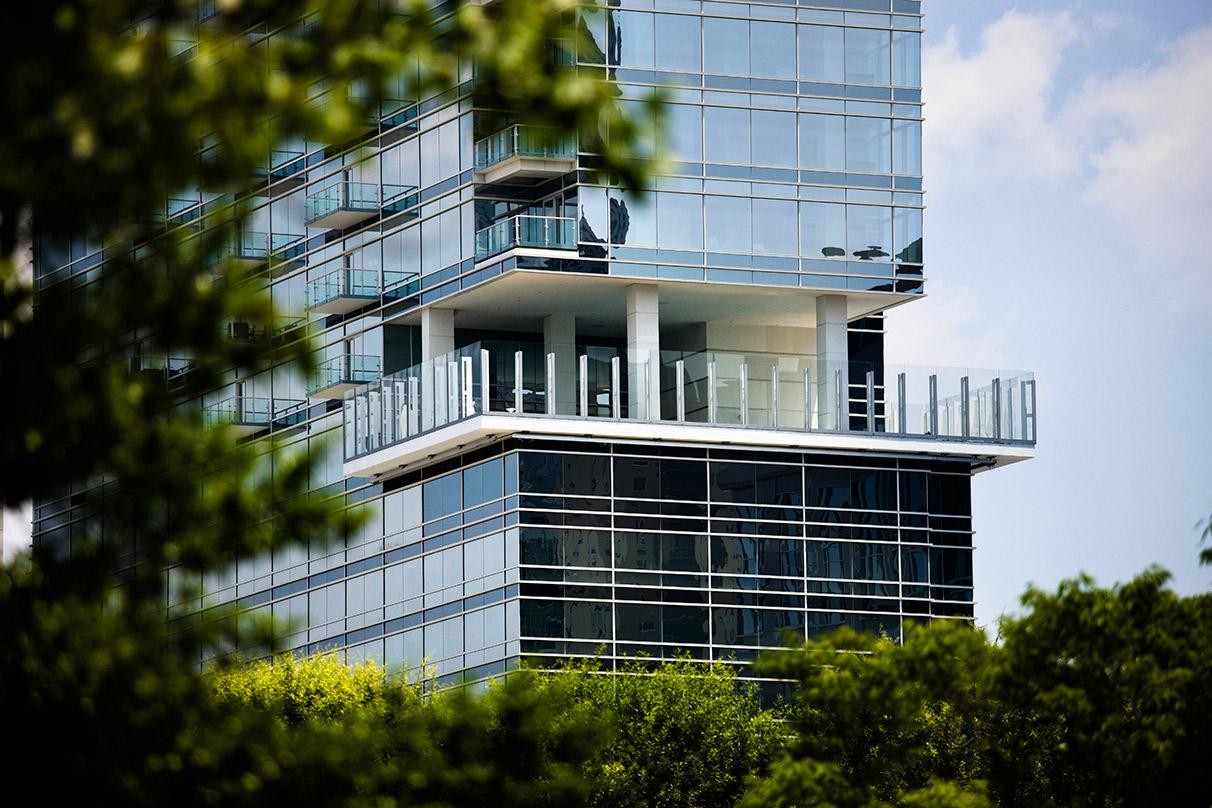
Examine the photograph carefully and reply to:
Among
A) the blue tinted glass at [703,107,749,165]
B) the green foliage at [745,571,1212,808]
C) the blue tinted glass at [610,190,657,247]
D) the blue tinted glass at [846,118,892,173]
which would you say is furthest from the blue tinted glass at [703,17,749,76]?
the green foliage at [745,571,1212,808]

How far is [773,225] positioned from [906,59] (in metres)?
6.08

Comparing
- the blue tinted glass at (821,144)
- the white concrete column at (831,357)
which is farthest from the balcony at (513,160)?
the white concrete column at (831,357)

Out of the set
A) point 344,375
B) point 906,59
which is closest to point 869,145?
point 906,59

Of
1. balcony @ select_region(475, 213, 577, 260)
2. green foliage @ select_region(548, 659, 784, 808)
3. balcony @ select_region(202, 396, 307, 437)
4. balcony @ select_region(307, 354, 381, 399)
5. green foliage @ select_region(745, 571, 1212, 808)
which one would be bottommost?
green foliage @ select_region(548, 659, 784, 808)

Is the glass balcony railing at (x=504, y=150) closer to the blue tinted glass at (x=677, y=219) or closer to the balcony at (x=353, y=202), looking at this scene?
the blue tinted glass at (x=677, y=219)

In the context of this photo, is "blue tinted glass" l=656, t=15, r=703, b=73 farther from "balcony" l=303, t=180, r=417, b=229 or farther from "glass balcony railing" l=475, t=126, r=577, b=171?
"balcony" l=303, t=180, r=417, b=229

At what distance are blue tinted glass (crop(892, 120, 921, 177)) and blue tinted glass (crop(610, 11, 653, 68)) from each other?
23.4ft

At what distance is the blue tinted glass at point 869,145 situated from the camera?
211 feet

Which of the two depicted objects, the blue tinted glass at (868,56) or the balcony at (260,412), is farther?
the balcony at (260,412)

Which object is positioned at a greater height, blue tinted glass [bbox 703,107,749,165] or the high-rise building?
blue tinted glass [bbox 703,107,749,165]

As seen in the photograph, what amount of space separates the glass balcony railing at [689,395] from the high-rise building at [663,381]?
96 mm

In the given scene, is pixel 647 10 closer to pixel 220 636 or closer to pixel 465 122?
pixel 465 122

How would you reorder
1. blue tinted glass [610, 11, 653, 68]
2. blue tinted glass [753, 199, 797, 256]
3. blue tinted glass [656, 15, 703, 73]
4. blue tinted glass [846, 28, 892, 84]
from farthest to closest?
blue tinted glass [846, 28, 892, 84], blue tinted glass [753, 199, 797, 256], blue tinted glass [656, 15, 703, 73], blue tinted glass [610, 11, 653, 68]

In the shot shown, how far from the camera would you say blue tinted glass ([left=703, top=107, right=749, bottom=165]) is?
62.8 m
